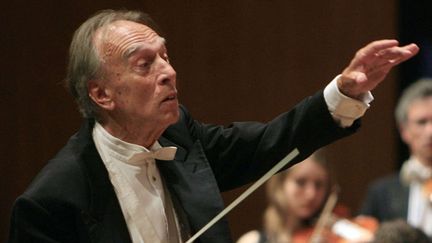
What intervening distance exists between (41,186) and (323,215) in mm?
1743

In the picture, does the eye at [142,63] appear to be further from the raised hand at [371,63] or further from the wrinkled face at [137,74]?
the raised hand at [371,63]

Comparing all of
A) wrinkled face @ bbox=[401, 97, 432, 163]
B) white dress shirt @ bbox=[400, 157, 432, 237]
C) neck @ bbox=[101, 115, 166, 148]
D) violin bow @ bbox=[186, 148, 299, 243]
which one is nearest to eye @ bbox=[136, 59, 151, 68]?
neck @ bbox=[101, 115, 166, 148]

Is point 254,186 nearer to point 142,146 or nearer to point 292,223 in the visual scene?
point 142,146

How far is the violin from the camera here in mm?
3434

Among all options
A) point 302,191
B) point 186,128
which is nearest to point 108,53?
point 186,128

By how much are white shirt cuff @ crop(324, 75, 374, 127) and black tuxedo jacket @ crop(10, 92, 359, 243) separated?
12 mm

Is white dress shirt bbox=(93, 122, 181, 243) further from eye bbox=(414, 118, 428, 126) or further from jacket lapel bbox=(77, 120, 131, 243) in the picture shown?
eye bbox=(414, 118, 428, 126)

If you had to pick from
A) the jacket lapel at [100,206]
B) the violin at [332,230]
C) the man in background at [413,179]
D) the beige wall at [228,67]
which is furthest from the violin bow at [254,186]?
the beige wall at [228,67]

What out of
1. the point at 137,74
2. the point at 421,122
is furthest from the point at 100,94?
the point at 421,122

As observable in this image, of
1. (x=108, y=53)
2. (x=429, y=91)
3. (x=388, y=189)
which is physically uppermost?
(x=108, y=53)

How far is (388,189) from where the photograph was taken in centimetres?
373

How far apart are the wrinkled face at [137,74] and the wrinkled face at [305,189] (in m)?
1.60

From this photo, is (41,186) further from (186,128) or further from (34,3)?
(34,3)

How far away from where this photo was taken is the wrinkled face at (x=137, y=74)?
6.41 ft
